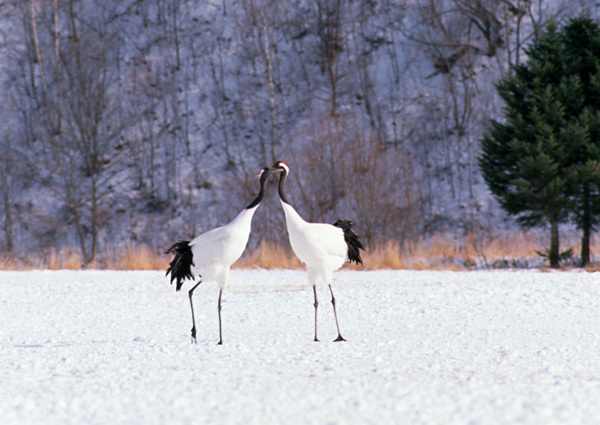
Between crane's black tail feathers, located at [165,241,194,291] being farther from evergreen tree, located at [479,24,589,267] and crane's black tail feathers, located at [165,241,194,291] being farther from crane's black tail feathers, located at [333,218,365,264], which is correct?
evergreen tree, located at [479,24,589,267]

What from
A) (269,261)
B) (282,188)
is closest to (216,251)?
(282,188)

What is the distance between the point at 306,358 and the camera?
5.08 meters

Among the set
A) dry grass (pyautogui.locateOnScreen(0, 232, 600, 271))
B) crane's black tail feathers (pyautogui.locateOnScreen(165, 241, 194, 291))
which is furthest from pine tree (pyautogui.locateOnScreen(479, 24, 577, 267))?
crane's black tail feathers (pyautogui.locateOnScreen(165, 241, 194, 291))

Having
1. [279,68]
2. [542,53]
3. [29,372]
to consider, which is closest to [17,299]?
[29,372]

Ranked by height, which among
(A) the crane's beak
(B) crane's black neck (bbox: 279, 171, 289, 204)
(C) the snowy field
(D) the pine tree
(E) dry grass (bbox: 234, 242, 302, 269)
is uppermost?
(D) the pine tree

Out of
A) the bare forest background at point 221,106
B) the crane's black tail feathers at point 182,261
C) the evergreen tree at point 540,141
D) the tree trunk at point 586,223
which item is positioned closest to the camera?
the crane's black tail feathers at point 182,261

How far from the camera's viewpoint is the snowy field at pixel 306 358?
139 inches

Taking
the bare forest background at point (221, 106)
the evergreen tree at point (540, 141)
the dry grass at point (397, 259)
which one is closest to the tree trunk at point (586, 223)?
the evergreen tree at point (540, 141)

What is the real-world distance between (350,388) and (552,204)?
13574 mm

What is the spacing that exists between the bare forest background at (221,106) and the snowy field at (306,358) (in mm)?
14541

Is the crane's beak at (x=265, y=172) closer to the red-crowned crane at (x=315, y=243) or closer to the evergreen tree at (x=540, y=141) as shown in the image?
the red-crowned crane at (x=315, y=243)

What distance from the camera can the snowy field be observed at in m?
3.52

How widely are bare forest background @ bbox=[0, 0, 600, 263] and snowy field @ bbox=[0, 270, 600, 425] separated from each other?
14.5 metres

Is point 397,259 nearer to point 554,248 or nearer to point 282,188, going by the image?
point 554,248
